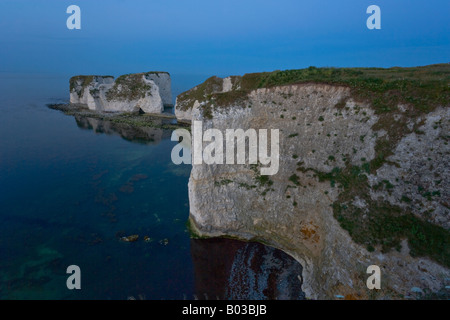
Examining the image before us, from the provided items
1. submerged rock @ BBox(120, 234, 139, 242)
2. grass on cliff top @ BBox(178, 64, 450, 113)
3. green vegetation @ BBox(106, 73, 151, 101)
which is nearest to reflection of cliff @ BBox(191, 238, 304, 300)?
submerged rock @ BBox(120, 234, 139, 242)

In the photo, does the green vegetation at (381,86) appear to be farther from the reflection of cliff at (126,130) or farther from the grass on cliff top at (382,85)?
the reflection of cliff at (126,130)

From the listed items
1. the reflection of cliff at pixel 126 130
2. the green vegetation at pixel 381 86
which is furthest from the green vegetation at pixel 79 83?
the green vegetation at pixel 381 86

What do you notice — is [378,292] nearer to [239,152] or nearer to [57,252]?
[239,152]

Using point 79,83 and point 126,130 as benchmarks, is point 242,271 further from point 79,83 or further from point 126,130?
point 79,83

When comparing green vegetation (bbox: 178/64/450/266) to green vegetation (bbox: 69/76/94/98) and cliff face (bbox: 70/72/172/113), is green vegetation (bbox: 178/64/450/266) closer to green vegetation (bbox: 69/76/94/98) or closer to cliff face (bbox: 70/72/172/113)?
cliff face (bbox: 70/72/172/113)

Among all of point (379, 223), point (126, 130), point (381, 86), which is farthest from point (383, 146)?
point (126, 130)
